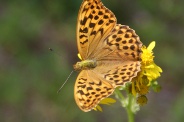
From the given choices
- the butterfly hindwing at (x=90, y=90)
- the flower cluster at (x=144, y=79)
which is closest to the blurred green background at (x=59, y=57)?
the flower cluster at (x=144, y=79)

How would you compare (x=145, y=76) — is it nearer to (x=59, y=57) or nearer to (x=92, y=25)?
(x=92, y=25)

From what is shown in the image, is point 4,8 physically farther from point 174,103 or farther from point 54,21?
point 174,103

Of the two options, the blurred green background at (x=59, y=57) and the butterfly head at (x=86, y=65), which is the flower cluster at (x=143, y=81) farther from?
the blurred green background at (x=59, y=57)

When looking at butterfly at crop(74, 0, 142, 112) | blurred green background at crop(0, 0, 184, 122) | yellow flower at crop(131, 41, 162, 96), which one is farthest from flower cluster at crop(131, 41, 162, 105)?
blurred green background at crop(0, 0, 184, 122)

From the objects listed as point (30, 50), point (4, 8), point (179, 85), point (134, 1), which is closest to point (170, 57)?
point (179, 85)

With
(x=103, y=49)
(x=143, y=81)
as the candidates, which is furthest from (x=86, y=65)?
(x=143, y=81)

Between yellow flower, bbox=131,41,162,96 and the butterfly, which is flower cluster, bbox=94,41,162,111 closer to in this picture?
yellow flower, bbox=131,41,162,96
